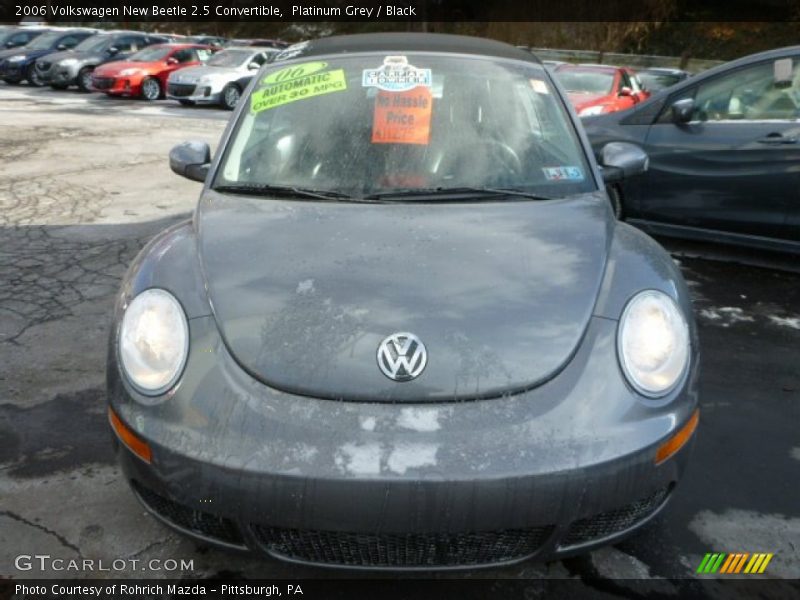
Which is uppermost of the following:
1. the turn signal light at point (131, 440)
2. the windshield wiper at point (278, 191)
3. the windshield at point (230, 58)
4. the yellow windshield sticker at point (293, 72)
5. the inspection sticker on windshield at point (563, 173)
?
the yellow windshield sticker at point (293, 72)

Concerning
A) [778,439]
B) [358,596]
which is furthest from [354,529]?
[778,439]

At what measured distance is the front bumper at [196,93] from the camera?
16594mm

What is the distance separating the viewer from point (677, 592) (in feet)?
7.33

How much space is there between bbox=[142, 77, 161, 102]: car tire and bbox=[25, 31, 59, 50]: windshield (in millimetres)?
6190

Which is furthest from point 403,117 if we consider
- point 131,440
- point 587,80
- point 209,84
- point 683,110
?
point 209,84

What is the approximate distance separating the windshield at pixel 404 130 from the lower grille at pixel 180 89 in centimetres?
1450

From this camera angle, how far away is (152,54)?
1933cm

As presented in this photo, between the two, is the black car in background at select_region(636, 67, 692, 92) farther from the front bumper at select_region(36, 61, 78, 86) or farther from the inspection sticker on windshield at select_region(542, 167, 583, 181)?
the front bumper at select_region(36, 61, 78, 86)

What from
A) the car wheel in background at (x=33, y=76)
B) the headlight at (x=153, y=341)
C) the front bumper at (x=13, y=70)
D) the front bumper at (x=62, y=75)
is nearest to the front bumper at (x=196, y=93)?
the front bumper at (x=62, y=75)

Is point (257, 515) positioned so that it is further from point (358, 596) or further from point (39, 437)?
point (39, 437)

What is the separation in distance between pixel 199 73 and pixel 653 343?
54.3 feet

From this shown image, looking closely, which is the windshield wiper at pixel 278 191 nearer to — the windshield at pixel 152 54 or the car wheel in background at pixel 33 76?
the windshield at pixel 152 54

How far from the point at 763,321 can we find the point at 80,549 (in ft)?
12.5

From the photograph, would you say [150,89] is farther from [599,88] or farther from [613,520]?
[613,520]
